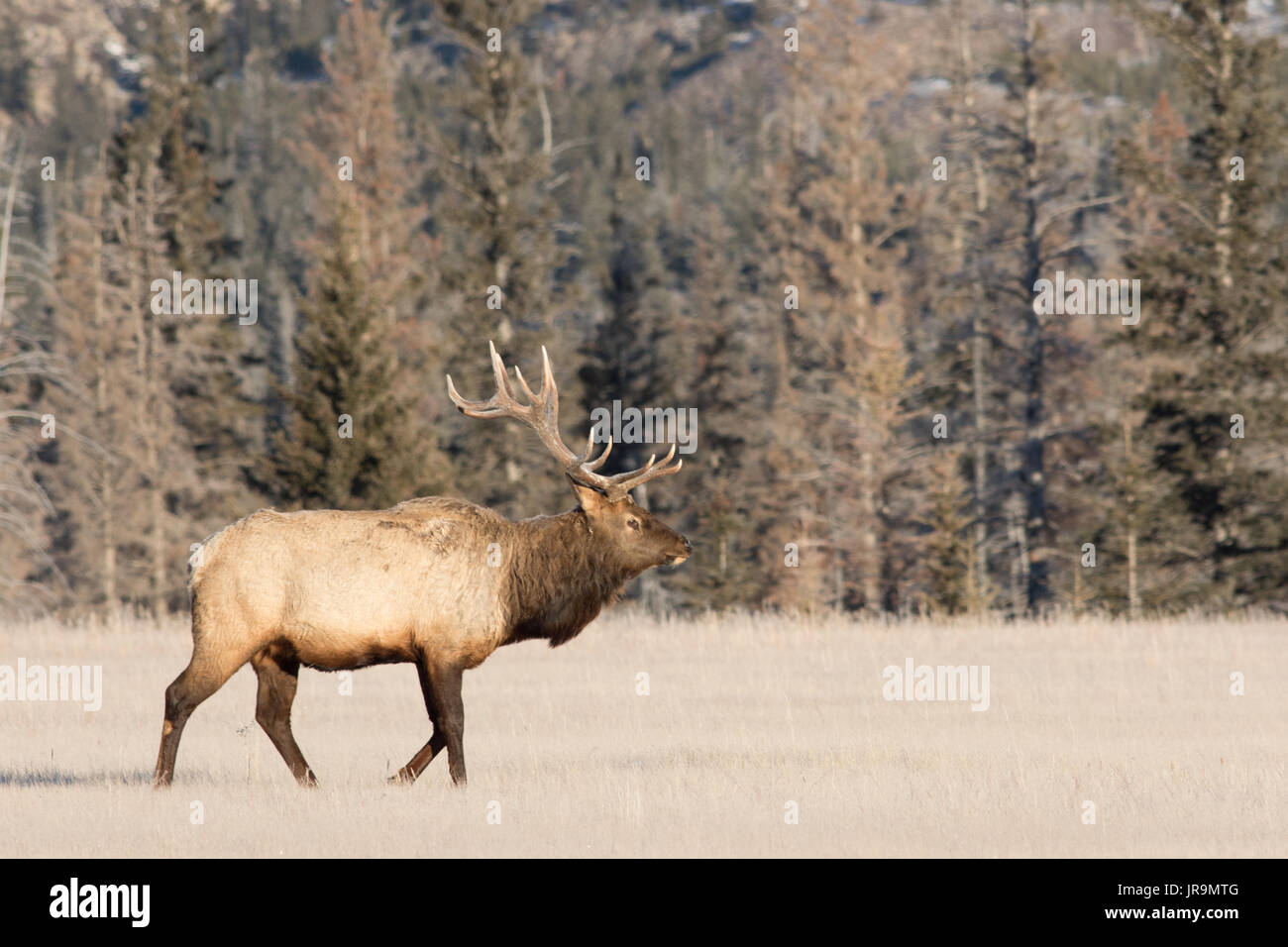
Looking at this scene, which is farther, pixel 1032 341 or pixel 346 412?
pixel 1032 341

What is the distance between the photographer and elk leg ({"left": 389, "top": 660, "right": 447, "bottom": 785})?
1076 cm

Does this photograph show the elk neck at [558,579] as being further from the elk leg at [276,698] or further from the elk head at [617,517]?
the elk leg at [276,698]

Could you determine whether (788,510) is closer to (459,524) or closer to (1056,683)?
(1056,683)

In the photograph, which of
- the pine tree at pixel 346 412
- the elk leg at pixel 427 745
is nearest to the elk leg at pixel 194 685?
the elk leg at pixel 427 745

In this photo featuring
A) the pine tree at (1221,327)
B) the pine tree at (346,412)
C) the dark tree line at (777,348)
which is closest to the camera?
the pine tree at (346,412)

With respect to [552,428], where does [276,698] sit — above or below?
below

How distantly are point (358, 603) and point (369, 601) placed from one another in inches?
2.6

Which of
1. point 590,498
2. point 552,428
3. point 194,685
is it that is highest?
point 552,428

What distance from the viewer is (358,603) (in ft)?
34.5

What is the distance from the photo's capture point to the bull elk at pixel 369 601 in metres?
10.5

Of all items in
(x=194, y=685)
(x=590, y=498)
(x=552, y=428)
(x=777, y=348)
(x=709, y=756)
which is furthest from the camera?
(x=777, y=348)

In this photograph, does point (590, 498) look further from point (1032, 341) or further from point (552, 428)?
point (1032, 341)

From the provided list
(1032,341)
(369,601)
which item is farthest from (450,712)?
(1032,341)

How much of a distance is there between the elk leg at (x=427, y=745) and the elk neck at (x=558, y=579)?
615 millimetres
